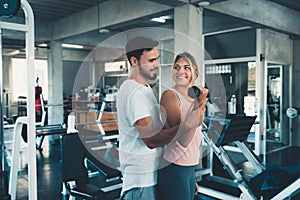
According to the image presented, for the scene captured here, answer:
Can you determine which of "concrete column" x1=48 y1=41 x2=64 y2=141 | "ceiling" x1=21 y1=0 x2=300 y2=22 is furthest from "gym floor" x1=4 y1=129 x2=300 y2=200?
"ceiling" x1=21 y1=0 x2=300 y2=22

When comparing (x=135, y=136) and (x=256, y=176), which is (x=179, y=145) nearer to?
(x=135, y=136)

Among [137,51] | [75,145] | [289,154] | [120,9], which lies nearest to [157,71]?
[137,51]

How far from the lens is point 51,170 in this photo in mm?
3482

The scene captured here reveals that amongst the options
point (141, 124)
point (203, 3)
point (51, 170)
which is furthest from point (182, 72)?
point (51, 170)

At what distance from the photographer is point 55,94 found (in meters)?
5.95

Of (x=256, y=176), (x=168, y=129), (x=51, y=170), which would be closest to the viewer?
(x=168, y=129)

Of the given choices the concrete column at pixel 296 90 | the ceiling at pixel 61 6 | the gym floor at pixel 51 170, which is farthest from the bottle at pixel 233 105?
the ceiling at pixel 61 6

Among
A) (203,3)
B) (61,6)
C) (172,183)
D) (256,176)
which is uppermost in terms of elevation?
(61,6)

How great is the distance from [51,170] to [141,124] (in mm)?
2912

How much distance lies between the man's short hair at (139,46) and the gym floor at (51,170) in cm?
190

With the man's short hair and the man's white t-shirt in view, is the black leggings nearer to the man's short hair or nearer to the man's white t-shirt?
the man's white t-shirt

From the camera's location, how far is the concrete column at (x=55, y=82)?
5918mm

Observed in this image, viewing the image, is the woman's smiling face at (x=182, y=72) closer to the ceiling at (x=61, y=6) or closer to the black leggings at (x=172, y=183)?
the black leggings at (x=172, y=183)

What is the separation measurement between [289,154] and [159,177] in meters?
3.83
